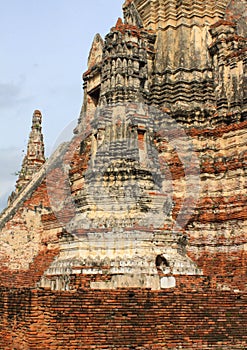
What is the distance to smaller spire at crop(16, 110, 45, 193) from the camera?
23672mm

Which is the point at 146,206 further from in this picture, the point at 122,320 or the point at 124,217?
the point at 122,320

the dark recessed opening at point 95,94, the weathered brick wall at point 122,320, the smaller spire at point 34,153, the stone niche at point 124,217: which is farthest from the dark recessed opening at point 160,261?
the smaller spire at point 34,153

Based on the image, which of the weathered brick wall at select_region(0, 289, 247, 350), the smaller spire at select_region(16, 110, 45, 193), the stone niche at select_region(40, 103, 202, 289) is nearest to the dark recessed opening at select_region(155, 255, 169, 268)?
the stone niche at select_region(40, 103, 202, 289)

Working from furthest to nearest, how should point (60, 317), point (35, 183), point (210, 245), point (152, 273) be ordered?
point (35, 183)
point (210, 245)
point (152, 273)
point (60, 317)

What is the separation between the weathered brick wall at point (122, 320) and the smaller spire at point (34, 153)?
14.7 meters

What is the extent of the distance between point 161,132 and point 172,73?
233 cm

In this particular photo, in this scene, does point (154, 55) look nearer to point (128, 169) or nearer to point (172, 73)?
point (172, 73)

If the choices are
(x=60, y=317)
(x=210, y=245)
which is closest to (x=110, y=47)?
(x=210, y=245)

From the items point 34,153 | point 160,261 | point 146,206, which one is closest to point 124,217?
point 146,206

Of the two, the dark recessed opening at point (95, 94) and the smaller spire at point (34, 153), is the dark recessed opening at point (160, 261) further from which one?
the smaller spire at point (34, 153)

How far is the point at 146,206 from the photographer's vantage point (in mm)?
13133

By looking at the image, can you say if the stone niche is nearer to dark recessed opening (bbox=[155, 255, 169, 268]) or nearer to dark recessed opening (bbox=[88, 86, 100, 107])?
dark recessed opening (bbox=[155, 255, 169, 268])

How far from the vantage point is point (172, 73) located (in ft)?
54.6

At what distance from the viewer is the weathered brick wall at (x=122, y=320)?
26.5 feet
